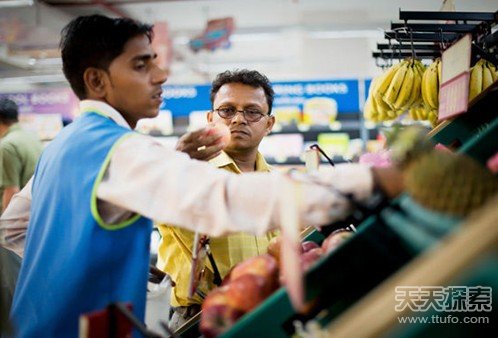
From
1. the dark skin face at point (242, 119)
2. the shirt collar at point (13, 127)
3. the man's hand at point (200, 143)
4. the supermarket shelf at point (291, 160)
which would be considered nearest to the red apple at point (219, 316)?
the man's hand at point (200, 143)

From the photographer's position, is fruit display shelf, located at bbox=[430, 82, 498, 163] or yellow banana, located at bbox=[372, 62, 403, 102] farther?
yellow banana, located at bbox=[372, 62, 403, 102]

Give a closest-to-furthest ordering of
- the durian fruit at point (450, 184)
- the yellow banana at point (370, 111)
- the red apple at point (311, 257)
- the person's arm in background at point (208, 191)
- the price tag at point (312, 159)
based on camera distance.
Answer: the durian fruit at point (450, 184), the person's arm in background at point (208, 191), the red apple at point (311, 257), the price tag at point (312, 159), the yellow banana at point (370, 111)

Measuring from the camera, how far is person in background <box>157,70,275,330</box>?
80.0 inches

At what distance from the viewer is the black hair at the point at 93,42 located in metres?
1.41

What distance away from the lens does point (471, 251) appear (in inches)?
26.2

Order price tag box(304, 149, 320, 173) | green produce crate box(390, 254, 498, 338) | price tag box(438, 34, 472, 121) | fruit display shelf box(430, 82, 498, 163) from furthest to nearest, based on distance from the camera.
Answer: price tag box(304, 149, 320, 173) < fruit display shelf box(430, 82, 498, 163) < price tag box(438, 34, 472, 121) < green produce crate box(390, 254, 498, 338)

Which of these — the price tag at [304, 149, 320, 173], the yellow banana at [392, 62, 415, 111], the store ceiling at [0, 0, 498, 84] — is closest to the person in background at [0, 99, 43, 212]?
the store ceiling at [0, 0, 498, 84]

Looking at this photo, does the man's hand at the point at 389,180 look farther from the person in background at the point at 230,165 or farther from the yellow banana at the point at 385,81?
the yellow banana at the point at 385,81

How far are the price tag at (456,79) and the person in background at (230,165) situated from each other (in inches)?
35.2

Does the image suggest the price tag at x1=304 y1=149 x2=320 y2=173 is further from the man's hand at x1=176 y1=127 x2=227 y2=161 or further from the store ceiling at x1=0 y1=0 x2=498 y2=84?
the store ceiling at x1=0 y1=0 x2=498 y2=84

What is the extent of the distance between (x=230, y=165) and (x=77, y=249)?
1.15m

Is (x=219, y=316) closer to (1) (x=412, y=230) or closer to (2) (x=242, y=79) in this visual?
(1) (x=412, y=230)

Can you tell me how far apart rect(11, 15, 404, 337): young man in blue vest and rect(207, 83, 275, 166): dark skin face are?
34.5 inches

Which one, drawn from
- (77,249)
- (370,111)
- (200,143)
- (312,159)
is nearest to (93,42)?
(200,143)
